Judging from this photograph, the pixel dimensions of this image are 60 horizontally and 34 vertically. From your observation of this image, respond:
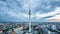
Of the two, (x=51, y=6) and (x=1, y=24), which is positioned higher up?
(x=51, y=6)

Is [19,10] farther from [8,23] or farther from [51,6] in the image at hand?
[51,6]

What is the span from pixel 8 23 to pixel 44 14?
2.86 feet

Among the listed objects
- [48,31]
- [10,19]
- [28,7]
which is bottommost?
[48,31]

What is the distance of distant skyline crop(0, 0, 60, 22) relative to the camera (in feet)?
14.3

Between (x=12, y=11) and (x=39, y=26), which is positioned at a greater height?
(x=12, y=11)

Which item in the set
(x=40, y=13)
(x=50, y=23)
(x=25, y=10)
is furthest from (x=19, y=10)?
(x=50, y=23)

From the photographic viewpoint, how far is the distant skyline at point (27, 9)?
4.36m

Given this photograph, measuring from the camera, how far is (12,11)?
4398mm

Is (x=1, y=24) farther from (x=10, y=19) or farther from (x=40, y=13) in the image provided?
(x=40, y=13)

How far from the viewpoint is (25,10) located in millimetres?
4359

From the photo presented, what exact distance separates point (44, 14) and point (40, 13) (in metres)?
0.10

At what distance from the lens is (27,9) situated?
4.35 meters

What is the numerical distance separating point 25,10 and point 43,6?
0.43 metres

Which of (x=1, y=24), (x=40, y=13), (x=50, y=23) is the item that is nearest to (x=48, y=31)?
(x=50, y=23)
